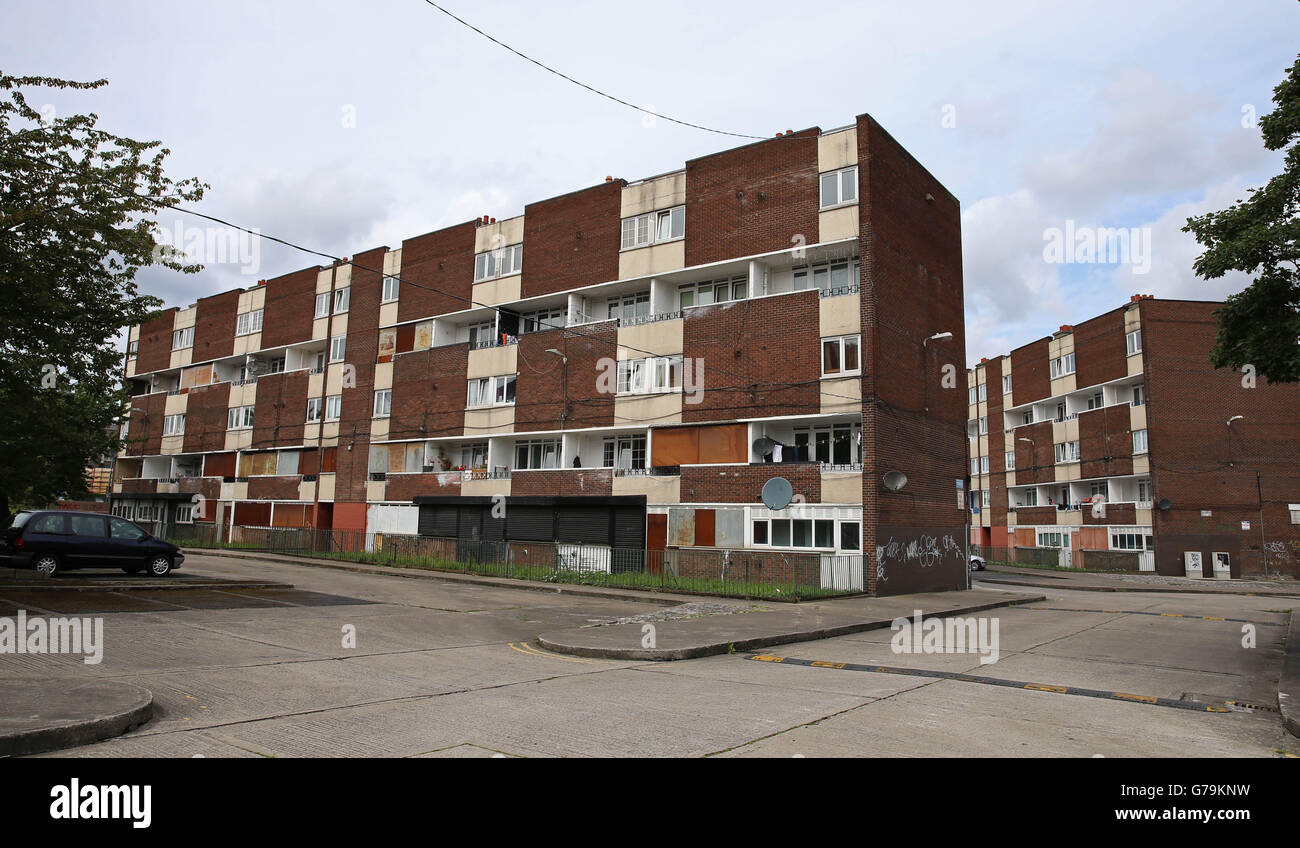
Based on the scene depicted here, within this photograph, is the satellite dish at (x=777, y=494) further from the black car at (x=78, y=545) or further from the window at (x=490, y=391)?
the window at (x=490, y=391)

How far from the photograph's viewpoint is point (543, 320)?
3588cm

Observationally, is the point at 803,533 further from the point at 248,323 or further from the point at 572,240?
the point at 248,323

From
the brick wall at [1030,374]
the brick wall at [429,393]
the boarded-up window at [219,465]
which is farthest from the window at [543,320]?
the brick wall at [1030,374]

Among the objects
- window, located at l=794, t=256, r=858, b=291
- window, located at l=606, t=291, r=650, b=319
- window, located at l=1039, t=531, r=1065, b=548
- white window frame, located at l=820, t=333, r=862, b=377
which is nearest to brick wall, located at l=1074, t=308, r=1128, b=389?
window, located at l=1039, t=531, r=1065, b=548

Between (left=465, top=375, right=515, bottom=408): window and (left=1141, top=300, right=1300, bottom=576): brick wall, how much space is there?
120 ft

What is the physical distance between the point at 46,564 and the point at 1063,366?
56980 mm

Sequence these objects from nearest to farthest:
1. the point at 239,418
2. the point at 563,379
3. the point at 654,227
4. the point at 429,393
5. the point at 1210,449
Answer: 1. the point at 654,227
2. the point at 563,379
3. the point at 429,393
4. the point at 1210,449
5. the point at 239,418

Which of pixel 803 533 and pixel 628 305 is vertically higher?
pixel 628 305

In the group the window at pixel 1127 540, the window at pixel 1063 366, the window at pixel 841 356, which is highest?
the window at pixel 1063 366

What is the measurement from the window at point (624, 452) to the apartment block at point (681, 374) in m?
0.09

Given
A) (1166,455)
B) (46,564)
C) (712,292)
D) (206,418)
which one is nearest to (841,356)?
(712,292)

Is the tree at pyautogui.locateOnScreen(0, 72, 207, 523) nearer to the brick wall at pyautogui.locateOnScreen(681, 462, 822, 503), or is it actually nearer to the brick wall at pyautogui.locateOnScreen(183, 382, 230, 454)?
the brick wall at pyautogui.locateOnScreen(681, 462, 822, 503)

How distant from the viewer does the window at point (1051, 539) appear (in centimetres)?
5464
